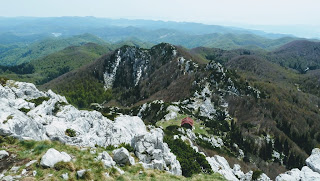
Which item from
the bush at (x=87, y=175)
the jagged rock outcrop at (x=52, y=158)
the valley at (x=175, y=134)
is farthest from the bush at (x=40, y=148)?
the bush at (x=87, y=175)

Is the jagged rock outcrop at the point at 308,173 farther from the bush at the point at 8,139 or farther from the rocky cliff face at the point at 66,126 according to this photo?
the bush at the point at 8,139

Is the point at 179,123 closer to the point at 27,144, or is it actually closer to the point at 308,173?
the point at 308,173

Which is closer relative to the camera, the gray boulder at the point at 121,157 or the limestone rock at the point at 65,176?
the limestone rock at the point at 65,176

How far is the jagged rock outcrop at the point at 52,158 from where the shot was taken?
19.3 m

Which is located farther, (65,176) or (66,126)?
(66,126)

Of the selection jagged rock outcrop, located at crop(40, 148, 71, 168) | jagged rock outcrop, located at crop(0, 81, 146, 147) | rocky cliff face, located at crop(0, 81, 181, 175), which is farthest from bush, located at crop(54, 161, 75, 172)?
jagged rock outcrop, located at crop(0, 81, 146, 147)

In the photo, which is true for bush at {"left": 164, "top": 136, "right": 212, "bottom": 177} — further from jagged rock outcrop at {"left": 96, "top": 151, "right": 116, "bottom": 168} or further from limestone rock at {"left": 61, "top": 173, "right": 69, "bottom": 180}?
limestone rock at {"left": 61, "top": 173, "right": 69, "bottom": 180}

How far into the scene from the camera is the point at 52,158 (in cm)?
2005

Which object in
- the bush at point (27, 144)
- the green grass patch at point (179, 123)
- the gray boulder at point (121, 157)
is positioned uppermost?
the bush at point (27, 144)

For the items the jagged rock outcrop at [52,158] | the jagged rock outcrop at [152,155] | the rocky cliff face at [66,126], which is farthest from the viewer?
the rocky cliff face at [66,126]

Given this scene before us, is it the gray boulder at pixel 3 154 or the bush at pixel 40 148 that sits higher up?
the gray boulder at pixel 3 154

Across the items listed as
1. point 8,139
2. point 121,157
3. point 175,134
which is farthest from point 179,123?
point 8,139

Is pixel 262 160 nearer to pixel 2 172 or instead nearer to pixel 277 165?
pixel 277 165

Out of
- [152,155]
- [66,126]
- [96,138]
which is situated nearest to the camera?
[152,155]
